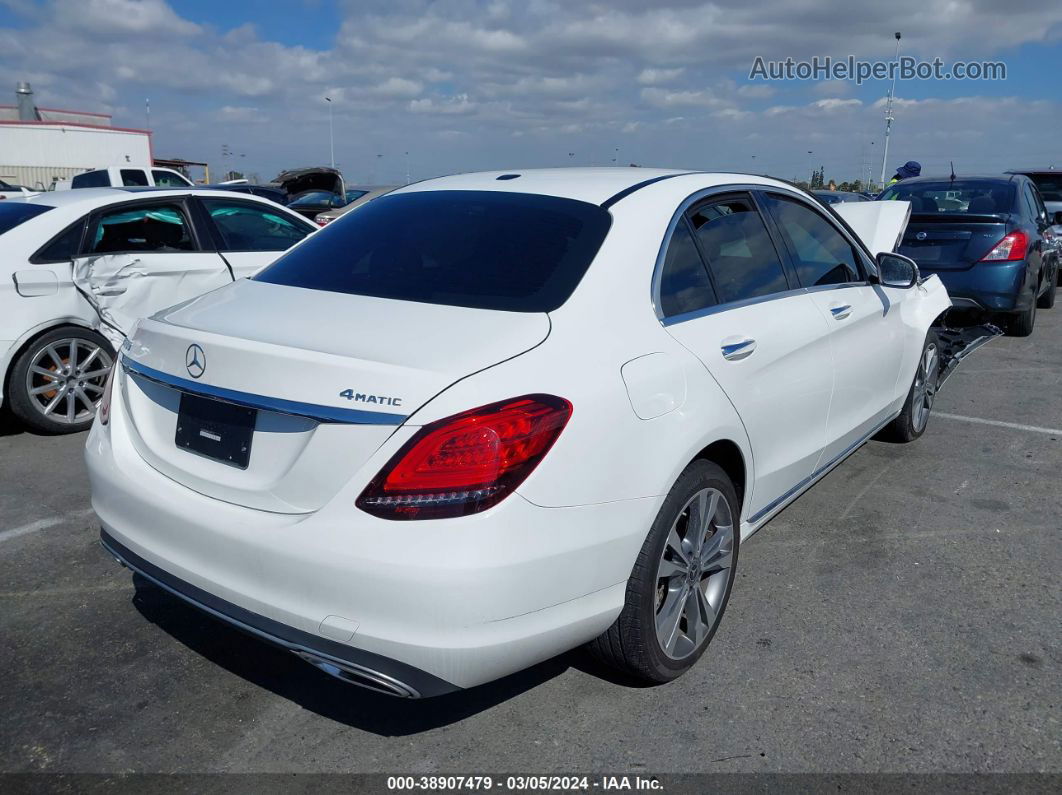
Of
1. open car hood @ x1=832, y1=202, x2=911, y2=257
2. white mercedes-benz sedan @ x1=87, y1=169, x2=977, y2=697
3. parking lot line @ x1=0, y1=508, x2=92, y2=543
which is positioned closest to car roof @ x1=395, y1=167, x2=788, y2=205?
white mercedes-benz sedan @ x1=87, y1=169, x2=977, y2=697

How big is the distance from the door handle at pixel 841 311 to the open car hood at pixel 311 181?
21826 mm

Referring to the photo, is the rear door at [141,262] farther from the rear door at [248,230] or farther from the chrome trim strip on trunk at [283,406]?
the chrome trim strip on trunk at [283,406]

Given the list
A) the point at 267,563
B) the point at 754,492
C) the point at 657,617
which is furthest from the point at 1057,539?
the point at 267,563

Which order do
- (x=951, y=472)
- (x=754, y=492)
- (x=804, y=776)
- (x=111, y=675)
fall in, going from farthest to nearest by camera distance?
(x=951, y=472) → (x=754, y=492) → (x=111, y=675) → (x=804, y=776)

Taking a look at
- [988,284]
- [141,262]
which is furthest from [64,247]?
[988,284]

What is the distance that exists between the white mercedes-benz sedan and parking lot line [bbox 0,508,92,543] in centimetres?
162

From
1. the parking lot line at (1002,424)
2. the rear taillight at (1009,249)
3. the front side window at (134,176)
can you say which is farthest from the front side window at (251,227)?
the front side window at (134,176)

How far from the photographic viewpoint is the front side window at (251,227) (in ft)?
21.3

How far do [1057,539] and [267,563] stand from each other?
11.7 feet

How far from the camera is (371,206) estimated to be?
12.2 ft

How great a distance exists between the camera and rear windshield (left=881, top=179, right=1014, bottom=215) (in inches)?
346

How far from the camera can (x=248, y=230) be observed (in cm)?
669

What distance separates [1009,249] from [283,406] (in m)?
7.85

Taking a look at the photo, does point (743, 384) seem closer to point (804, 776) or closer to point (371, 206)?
point (804, 776)
